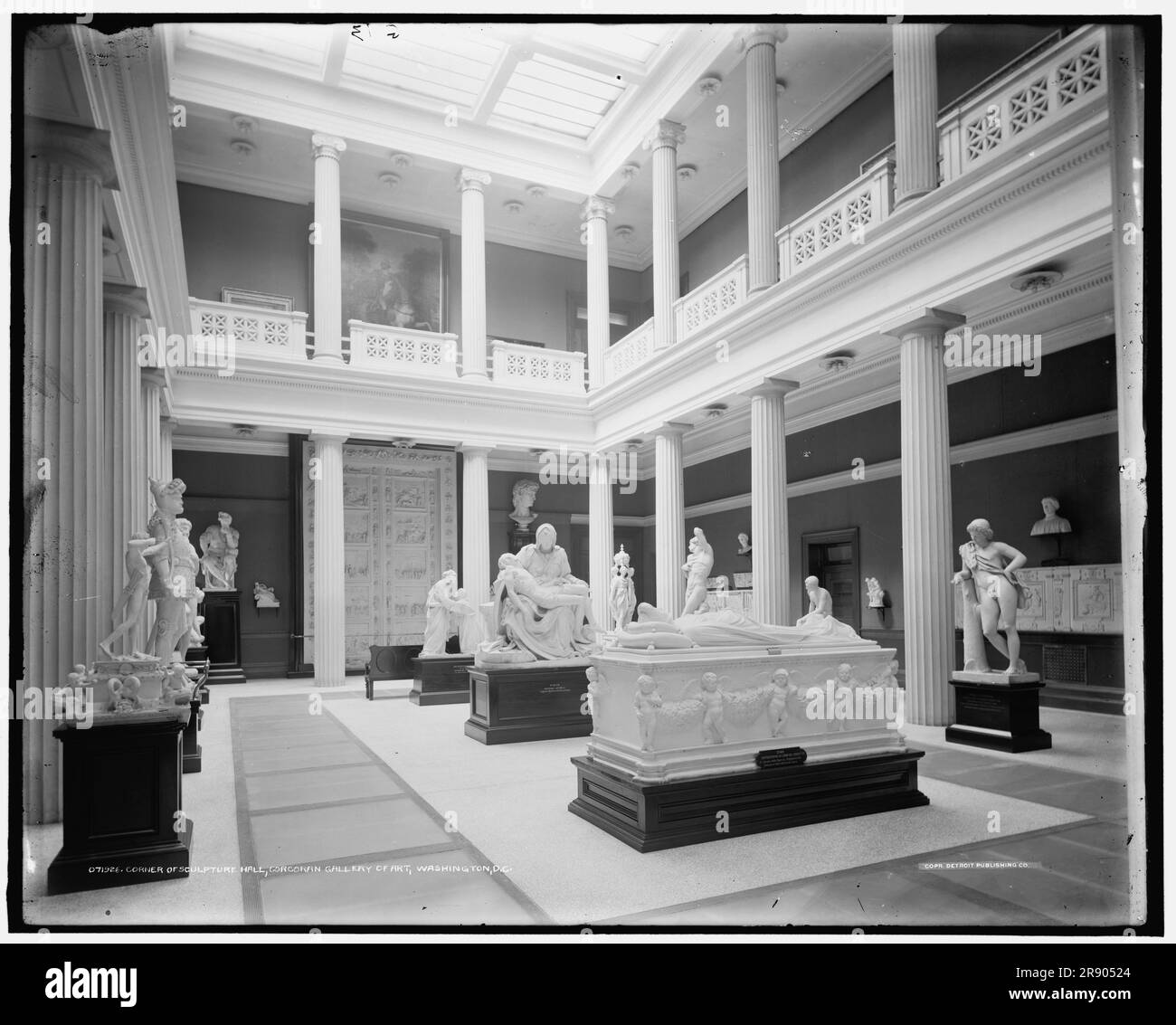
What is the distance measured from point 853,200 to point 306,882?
953 centimetres

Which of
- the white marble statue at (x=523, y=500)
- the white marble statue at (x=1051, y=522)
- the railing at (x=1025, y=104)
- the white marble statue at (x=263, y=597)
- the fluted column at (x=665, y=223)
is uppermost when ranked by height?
the fluted column at (x=665, y=223)

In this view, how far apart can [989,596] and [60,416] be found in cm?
808

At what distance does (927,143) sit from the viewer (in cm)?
904

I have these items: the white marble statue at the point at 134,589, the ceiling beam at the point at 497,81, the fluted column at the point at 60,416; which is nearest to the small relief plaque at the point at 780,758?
the white marble statue at the point at 134,589

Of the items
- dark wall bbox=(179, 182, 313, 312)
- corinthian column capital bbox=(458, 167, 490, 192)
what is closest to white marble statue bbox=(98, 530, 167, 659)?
corinthian column capital bbox=(458, 167, 490, 192)

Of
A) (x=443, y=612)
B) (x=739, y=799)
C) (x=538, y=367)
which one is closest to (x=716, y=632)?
(x=739, y=799)

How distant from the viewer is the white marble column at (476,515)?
1650cm

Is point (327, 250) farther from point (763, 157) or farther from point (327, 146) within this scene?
point (763, 157)

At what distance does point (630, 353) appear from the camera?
1606cm

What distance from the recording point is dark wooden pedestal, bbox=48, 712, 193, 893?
14.0 feet

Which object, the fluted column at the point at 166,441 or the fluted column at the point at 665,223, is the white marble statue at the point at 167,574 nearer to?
the fluted column at the point at 166,441

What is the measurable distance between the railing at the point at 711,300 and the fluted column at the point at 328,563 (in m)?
6.74

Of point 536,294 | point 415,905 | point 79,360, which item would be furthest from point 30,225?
point 536,294

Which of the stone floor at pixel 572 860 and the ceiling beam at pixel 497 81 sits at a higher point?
the ceiling beam at pixel 497 81
